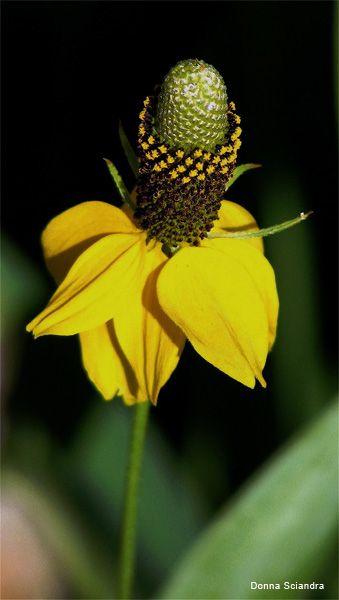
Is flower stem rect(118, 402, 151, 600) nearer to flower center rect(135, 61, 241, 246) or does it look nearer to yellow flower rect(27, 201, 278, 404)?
yellow flower rect(27, 201, 278, 404)

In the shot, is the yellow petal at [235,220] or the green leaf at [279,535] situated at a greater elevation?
the yellow petal at [235,220]

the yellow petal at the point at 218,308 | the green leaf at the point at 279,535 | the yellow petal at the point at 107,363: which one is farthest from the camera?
the green leaf at the point at 279,535

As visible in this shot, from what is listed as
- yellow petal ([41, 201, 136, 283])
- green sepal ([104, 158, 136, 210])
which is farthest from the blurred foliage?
green sepal ([104, 158, 136, 210])

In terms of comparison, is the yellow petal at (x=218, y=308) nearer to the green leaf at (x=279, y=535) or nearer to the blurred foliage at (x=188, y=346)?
the green leaf at (x=279, y=535)

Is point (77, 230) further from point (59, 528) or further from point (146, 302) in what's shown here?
point (59, 528)

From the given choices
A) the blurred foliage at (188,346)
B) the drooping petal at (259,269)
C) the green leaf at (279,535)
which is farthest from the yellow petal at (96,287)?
the blurred foliage at (188,346)

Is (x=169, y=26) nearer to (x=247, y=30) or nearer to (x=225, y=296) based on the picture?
(x=247, y=30)
